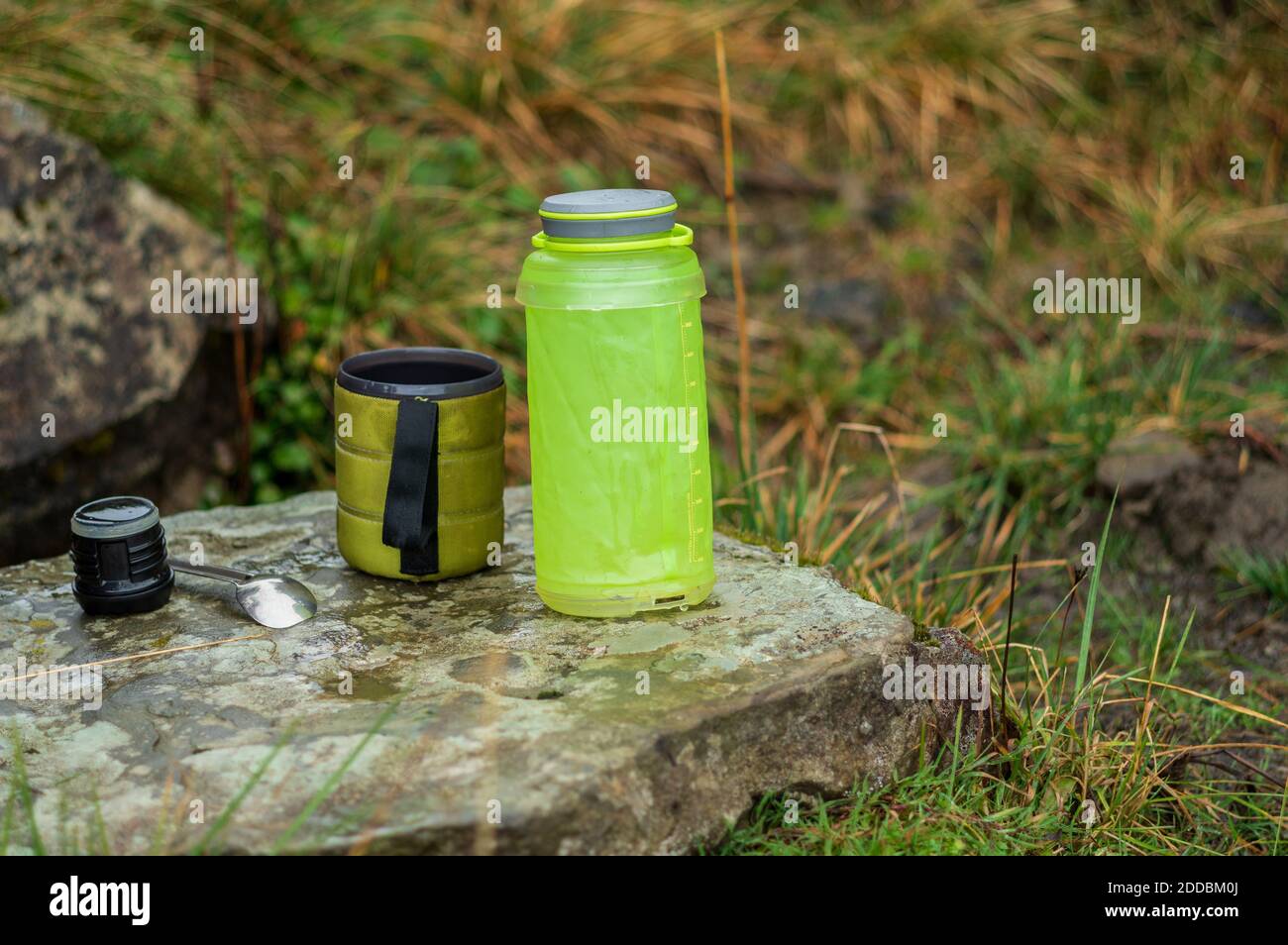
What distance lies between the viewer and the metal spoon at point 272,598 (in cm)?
278

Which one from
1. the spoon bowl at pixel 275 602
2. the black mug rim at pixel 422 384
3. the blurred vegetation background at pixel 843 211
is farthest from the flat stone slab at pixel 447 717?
the blurred vegetation background at pixel 843 211

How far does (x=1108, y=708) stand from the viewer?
3447mm

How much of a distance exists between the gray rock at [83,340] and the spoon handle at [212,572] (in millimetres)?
1044

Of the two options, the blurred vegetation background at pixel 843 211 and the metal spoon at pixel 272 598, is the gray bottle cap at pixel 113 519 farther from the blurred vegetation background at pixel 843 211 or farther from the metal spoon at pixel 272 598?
the blurred vegetation background at pixel 843 211

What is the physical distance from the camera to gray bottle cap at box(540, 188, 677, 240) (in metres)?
2.54

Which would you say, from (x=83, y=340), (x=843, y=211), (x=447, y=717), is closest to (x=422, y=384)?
(x=447, y=717)

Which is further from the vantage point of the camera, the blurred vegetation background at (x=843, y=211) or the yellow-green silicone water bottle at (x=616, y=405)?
the blurred vegetation background at (x=843, y=211)

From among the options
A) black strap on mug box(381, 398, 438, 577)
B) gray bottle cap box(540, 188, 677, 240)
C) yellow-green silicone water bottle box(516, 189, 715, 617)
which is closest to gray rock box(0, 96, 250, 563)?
black strap on mug box(381, 398, 438, 577)

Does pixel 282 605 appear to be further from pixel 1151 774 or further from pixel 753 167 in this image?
pixel 753 167

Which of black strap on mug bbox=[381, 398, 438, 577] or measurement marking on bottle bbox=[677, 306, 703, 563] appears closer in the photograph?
measurement marking on bottle bbox=[677, 306, 703, 563]

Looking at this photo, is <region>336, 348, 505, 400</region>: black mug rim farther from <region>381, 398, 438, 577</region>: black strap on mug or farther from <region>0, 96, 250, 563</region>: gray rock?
<region>0, 96, 250, 563</region>: gray rock

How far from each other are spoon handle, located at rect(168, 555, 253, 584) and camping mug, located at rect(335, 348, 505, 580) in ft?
0.78

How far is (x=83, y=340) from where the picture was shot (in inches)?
152

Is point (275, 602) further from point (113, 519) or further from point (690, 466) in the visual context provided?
point (690, 466)
